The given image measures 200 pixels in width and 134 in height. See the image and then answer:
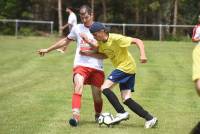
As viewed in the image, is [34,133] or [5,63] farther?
[5,63]

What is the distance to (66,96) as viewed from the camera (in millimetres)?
15812

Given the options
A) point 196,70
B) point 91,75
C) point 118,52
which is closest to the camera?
point 196,70

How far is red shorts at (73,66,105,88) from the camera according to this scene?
→ 11.3 m

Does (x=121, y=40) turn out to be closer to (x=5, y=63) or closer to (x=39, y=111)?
(x=39, y=111)

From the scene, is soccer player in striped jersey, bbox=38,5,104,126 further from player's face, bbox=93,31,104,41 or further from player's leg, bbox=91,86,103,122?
player's face, bbox=93,31,104,41

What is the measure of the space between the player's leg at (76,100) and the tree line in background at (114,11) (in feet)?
131

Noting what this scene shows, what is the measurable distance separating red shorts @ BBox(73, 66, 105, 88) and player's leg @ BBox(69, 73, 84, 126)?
0.35 feet

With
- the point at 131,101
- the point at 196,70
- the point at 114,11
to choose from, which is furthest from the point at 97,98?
the point at 114,11

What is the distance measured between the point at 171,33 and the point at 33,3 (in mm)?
14413

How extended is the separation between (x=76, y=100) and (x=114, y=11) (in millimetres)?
45664

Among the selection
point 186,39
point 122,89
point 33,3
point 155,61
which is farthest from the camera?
point 33,3

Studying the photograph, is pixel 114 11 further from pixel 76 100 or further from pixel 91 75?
pixel 76 100

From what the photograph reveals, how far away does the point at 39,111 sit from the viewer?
1305 centimetres

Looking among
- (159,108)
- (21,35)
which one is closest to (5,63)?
(159,108)
